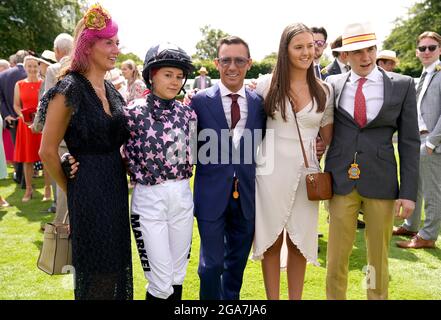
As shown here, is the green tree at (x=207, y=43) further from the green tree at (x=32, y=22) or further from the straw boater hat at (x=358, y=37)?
the straw boater hat at (x=358, y=37)

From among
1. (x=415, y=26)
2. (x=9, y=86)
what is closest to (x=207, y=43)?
(x=415, y=26)

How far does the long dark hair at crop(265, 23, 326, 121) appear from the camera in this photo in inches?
125

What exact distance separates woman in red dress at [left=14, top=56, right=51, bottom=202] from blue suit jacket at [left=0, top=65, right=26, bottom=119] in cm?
121

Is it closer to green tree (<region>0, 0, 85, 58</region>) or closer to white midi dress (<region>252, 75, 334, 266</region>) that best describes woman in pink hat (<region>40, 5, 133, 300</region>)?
white midi dress (<region>252, 75, 334, 266</region>)

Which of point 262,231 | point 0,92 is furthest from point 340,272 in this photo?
point 0,92

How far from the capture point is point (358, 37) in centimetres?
317

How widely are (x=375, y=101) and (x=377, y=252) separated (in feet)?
3.63

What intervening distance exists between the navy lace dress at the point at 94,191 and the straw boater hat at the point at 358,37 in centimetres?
173

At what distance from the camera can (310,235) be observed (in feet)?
10.8

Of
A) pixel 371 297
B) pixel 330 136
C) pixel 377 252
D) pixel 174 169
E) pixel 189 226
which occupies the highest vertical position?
pixel 330 136

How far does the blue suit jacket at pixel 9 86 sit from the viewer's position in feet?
26.9

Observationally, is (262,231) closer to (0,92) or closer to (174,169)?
(174,169)

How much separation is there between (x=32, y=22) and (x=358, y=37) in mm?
33723

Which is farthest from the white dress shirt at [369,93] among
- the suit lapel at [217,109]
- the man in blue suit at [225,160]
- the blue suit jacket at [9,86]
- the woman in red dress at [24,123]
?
the blue suit jacket at [9,86]
